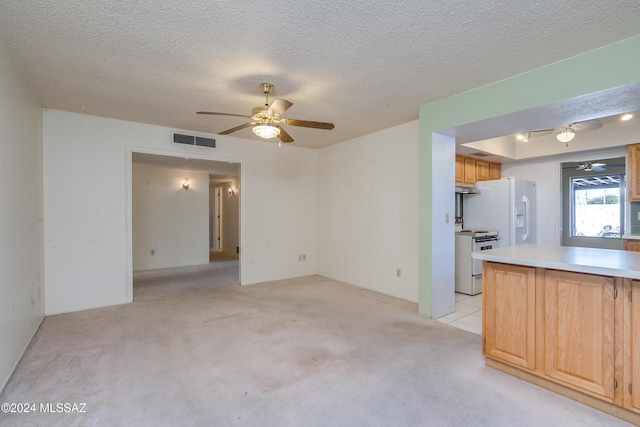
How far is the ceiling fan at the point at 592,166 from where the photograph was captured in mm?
5896

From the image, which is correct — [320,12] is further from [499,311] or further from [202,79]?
[499,311]

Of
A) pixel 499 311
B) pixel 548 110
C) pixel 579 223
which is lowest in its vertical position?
pixel 499 311

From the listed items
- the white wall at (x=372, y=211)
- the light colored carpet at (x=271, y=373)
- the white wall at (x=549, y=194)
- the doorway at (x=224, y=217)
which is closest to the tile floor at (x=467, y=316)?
the light colored carpet at (x=271, y=373)

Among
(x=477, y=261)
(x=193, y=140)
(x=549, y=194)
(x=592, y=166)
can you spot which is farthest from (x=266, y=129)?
(x=592, y=166)

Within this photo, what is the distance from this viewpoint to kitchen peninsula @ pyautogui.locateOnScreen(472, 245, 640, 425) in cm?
172

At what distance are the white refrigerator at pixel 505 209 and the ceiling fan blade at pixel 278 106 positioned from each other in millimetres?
4033

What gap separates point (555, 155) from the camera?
16.5 feet

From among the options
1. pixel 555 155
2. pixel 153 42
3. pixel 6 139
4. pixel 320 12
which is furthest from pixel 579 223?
pixel 6 139

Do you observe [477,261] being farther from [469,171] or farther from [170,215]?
[170,215]

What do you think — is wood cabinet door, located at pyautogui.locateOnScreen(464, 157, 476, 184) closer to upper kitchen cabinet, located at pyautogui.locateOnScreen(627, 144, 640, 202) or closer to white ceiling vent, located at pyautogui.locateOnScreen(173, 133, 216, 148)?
upper kitchen cabinet, located at pyautogui.locateOnScreen(627, 144, 640, 202)

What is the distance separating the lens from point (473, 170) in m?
5.10

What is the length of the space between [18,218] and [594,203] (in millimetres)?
9678

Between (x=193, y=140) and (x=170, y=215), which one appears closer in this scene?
(x=193, y=140)

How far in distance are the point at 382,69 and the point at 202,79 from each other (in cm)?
164
